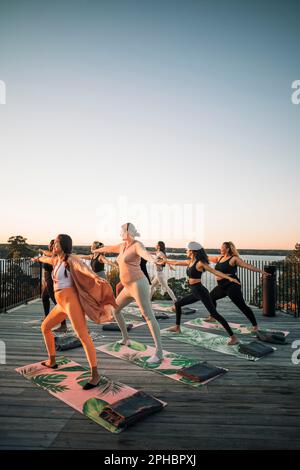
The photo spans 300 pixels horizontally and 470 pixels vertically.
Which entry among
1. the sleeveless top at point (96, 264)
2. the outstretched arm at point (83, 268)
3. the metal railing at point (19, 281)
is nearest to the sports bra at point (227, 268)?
the sleeveless top at point (96, 264)

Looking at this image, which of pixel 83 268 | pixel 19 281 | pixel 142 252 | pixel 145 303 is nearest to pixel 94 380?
pixel 145 303

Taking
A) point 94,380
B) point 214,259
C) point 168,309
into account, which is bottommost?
point 168,309

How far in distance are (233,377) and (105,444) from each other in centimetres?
193

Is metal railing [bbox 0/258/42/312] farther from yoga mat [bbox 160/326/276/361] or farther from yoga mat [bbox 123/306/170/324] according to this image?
yoga mat [bbox 160/326/276/361]

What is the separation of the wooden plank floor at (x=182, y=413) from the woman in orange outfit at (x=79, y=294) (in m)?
0.67

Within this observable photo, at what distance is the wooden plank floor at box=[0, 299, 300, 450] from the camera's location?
216cm

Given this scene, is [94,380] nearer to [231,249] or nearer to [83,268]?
[83,268]

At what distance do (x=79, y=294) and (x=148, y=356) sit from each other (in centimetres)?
171

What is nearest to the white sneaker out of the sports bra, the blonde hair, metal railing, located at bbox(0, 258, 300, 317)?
the sports bra

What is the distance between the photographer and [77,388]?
9.95 feet

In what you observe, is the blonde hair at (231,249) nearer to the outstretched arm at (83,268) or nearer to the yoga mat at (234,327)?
the yoga mat at (234,327)

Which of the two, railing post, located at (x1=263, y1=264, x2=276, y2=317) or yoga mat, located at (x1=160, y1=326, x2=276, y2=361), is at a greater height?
railing post, located at (x1=263, y1=264, x2=276, y2=317)

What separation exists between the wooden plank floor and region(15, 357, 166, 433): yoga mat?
0.24 ft
